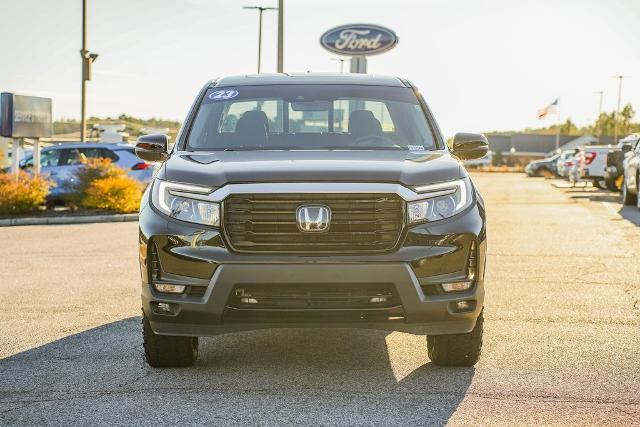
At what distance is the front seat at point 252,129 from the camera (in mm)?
6770

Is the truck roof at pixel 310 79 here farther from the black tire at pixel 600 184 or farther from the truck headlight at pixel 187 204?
the black tire at pixel 600 184

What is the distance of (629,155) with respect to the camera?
23.1 m

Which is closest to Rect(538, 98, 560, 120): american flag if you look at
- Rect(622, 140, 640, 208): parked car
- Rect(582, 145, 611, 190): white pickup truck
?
Rect(582, 145, 611, 190): white pickup truck

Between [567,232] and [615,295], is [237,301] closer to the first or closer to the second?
[615,295]

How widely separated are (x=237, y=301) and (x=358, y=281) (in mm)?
687

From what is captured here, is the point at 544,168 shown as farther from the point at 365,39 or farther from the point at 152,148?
the point at 152,148

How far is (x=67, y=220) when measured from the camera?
66.2 feet

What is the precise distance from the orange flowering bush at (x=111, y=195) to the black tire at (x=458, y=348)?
16159 mm

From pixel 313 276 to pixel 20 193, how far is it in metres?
16.7

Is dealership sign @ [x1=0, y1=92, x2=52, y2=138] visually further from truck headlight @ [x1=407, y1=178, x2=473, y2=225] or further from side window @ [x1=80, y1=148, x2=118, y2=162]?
truck headlight @ [x1=407, y1=178, x2=473, y2=225]

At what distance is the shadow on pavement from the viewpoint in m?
5.11

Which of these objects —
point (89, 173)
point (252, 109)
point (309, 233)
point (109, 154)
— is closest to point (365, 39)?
point (109, 154)

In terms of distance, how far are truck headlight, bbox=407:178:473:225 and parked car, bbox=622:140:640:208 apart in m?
16.8

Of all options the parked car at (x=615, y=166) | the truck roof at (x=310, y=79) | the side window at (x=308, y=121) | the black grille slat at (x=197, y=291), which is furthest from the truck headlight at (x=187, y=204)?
the parked car at (x=615, y=166)
